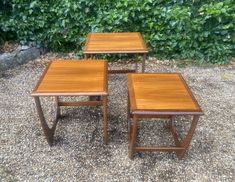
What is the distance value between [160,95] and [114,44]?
123 cm

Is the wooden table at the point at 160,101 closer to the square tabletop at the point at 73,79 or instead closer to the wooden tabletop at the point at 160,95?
the wooden tabletop at the point at 160,95

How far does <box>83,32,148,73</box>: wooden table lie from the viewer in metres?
3.18

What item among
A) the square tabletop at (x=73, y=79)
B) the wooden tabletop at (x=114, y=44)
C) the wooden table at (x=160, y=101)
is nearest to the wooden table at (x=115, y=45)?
the wooden tabletop at (x=114, y=44)

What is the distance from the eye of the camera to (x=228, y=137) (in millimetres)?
2855

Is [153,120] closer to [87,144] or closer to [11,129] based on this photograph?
[87,144]

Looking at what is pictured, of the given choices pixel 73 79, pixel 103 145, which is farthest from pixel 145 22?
pixel 103 145

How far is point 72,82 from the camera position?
2467 millimetres

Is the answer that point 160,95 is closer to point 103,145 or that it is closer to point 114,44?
point 103,145

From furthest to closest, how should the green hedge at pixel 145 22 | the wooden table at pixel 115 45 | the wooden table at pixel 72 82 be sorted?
1. the green hedge at pixel 145 22
2. the wooden table at pixel 115 45
3. the wooden table at pixel 72 82

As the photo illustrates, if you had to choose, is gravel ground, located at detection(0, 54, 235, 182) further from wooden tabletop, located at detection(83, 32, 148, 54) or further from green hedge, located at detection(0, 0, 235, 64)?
green hedge, located at detection(0, 0, 235, 64)

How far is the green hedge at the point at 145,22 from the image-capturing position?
4.23 m

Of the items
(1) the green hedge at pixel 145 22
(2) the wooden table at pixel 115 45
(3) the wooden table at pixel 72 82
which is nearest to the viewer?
(3) the wooden table at pixel 72 82

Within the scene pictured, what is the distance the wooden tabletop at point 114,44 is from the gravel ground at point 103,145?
0.63 metres

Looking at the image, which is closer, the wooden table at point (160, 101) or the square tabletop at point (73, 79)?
the wooden table at point (160, 101)
